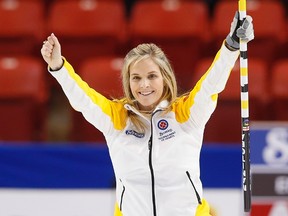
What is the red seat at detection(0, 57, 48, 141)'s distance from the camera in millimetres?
6621

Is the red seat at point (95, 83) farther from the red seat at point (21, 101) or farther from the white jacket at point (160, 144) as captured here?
the white jacket at point (160, 144)

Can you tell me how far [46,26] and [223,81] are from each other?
415cm

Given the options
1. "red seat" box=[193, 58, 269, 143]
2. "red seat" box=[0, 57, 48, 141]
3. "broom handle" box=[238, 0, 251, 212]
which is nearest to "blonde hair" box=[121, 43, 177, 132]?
"broom handle" box=[238, 0, 251, 212]

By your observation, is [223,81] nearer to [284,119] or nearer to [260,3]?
[284,119]

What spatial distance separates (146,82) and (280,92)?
118 inches

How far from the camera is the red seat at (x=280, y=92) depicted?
668 centimetres

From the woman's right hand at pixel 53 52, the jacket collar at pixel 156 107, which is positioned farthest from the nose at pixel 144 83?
the woman's right hand at pixel 53 52

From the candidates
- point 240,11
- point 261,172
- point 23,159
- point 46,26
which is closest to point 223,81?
point 240,11

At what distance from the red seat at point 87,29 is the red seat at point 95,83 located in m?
0.73

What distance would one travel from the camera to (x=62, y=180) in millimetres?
5609

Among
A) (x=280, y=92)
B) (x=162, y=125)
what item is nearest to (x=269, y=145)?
(x=280, y=92)

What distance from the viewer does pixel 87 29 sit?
746 centimetres

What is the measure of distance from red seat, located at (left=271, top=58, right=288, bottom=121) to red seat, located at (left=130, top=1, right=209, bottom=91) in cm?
90

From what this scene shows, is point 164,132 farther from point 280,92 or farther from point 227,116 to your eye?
point 280,92
